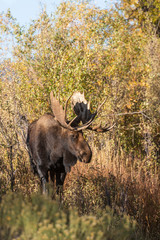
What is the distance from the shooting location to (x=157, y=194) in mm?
6973

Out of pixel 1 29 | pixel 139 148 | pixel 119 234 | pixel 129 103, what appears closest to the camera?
pixel 119 234

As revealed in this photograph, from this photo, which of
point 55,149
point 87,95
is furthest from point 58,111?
point 87,95

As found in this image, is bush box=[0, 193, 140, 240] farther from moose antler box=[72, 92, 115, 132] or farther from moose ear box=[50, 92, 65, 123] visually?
moose antler box=[72, 92, 115, 132]

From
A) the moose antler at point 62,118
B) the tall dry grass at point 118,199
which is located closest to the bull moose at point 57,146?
the moose antler at point 62,118

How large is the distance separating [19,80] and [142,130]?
4.42 m

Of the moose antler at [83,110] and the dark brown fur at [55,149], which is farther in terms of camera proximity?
the moose antler at [83,110]

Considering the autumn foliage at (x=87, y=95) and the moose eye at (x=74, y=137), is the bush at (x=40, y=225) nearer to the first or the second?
the autumn foliage at (x=87, y=95)

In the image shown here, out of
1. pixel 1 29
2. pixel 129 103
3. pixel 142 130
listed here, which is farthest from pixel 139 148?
pixel 1 29

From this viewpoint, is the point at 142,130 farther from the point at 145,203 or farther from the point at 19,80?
the point at 145,203

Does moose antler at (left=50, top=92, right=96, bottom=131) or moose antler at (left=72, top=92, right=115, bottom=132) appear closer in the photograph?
moose antler at (left=50, top=92, right=96, bottom=131)

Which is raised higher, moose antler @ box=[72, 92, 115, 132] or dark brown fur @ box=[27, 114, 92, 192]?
moose antler @ box=[72, 92, 115, 132]

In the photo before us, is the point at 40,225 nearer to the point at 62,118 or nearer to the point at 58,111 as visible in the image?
the point at 62,118

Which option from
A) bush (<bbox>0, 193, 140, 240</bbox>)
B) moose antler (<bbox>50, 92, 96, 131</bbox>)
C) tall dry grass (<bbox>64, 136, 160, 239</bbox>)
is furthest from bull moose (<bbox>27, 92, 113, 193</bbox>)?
bush (<bbox>0, 193, 140, 240</bbox>)

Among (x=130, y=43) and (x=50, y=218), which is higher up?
(x=130, y=43)
